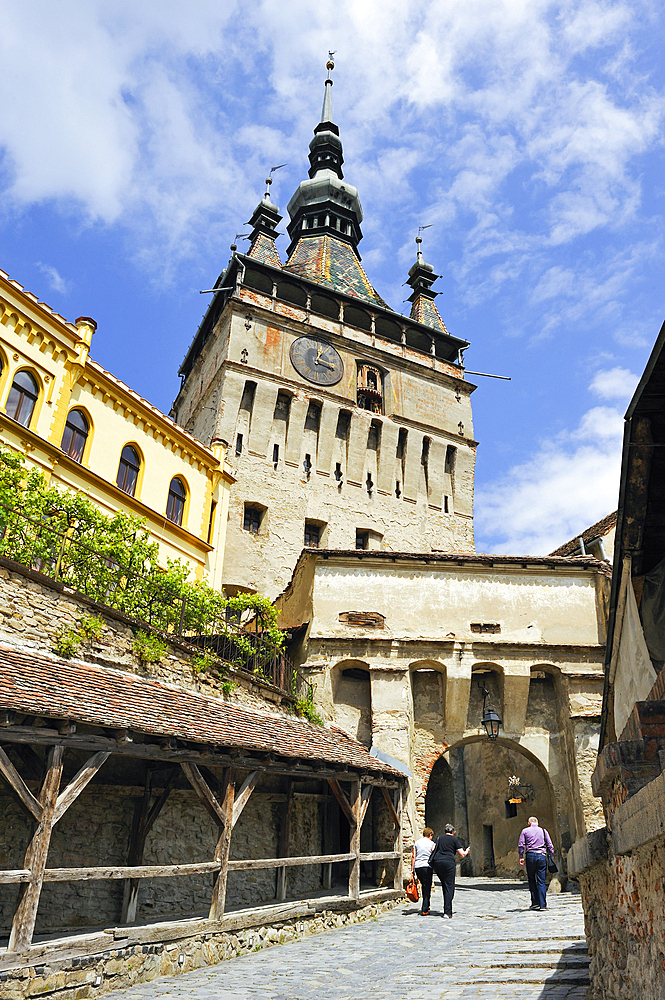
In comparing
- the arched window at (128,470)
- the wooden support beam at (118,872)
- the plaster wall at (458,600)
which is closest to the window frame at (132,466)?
the arched window at (128,470)

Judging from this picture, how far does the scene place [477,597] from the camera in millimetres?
16188

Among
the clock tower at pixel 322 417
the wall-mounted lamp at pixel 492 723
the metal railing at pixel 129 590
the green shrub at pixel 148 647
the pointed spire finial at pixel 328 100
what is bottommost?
the wall-mounted lamp at pixel 492 723

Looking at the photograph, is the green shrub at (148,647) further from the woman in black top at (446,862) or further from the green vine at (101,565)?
the woman in black top at (446,862)

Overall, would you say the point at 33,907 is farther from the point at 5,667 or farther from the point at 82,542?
the point at 82,542

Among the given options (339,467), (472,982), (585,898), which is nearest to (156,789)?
(472,982)

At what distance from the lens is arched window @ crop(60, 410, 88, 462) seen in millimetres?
15602

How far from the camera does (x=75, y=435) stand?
15.9m

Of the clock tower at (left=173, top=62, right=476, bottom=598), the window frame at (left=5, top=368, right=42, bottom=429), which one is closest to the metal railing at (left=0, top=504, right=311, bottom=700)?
the window frame at (left=5, top=368, right=42, bottom=429)

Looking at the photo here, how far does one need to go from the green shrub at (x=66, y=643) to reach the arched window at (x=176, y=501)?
8.45 metres

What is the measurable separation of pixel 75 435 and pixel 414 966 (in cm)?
→ 1246

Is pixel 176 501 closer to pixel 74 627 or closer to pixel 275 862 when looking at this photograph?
pixel 74 627

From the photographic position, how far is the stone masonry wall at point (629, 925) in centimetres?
295

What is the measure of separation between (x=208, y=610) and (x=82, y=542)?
2581mm

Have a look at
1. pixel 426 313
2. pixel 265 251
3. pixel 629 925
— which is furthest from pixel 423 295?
pixel 629 925
